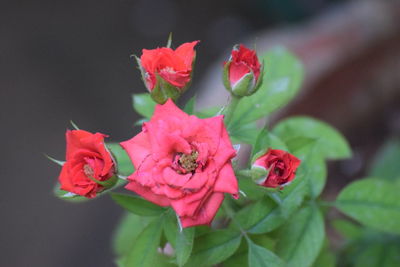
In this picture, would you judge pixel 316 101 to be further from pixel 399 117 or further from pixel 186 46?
pixel 186 46

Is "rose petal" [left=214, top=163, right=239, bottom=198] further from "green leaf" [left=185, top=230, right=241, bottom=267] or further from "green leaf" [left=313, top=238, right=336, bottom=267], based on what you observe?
"green leaf" [left=313, top=238, right=336, bottom=267]

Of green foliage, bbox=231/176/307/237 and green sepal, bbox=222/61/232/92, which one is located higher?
green sepal, bbox=222/61/232/92

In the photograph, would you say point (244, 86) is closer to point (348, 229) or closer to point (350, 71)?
point (348, 229)

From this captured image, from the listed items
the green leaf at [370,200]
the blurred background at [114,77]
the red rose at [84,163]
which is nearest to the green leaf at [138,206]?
the red rose at [84,163]

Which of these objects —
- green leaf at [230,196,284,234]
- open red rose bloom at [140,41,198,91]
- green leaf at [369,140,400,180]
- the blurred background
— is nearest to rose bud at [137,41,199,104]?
open red rose bloom at [140,41,198,91]

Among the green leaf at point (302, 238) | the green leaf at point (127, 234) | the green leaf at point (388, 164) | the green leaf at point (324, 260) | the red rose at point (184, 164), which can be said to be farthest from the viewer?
the green leaf at point (388, 164)

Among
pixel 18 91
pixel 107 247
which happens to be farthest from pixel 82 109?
pixel 107 247

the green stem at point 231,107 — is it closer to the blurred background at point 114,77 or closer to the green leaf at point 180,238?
the green leaf at point 180,238
